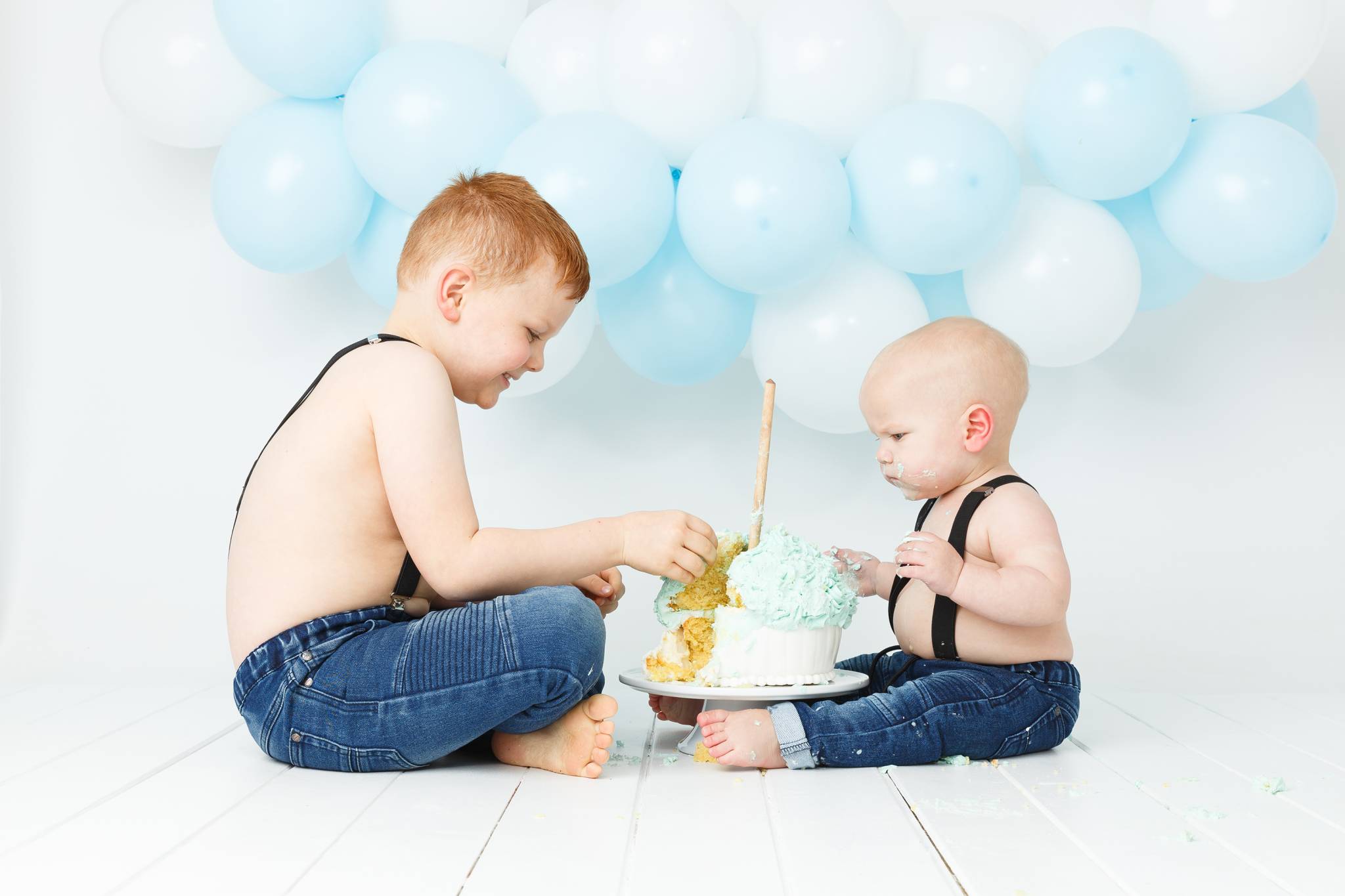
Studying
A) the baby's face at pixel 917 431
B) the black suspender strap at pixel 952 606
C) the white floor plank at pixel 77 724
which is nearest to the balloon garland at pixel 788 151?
the baby's face at pixel 917 431

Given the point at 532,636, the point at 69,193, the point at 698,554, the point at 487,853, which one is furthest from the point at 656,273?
the point at 69,193

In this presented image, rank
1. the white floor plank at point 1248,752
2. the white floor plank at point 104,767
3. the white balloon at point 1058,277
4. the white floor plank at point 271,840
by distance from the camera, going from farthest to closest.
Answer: the white balloon at point 1058,277, the white floor plank at point 1248,752, the white floor plank at point 104,767, the white floor plank at point 271,840

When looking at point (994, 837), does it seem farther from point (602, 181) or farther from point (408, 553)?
point (602, 181)

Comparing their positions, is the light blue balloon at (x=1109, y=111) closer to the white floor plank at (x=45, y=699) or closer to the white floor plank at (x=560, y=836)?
the white floor plank at (x=560, y=836)

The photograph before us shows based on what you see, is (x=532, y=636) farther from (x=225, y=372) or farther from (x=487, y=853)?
(x=225, y=372)

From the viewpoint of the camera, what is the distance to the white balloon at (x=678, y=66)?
1703 millimetres

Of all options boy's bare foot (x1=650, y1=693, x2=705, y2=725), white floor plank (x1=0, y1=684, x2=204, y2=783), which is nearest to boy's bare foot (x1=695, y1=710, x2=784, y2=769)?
boy's bare foot (x1=650, y1=693, x2=705, y2=725)

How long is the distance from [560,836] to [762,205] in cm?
88

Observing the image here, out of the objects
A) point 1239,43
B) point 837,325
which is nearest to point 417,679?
point 837,325

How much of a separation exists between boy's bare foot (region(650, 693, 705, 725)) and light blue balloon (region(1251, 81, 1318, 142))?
51.3 inches

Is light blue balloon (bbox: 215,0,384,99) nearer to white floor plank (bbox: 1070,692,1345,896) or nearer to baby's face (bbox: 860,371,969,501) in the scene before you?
baby's face (bbox: 860,371,969,501)

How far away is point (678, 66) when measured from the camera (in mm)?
1698

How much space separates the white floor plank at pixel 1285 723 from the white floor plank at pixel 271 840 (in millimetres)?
1205

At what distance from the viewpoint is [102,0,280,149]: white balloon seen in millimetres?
1883
